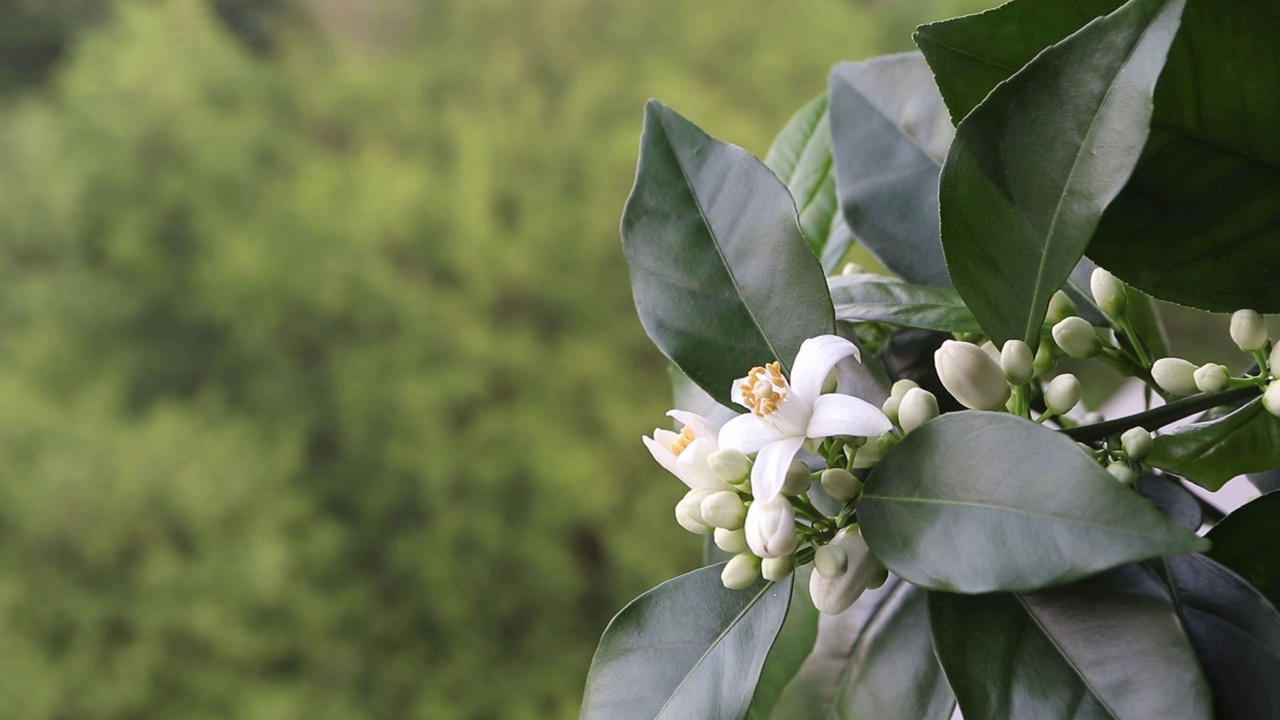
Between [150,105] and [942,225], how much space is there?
2.11 meters

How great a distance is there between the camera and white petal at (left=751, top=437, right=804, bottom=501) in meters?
0.24

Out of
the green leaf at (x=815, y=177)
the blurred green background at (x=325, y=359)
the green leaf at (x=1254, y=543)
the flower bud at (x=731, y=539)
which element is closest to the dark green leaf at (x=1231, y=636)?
the green leaf at (x=1254, y=543)

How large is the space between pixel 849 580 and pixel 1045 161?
0.11m

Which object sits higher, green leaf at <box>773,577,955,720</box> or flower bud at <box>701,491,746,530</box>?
flower bud at <box>701,491,746,530</box>

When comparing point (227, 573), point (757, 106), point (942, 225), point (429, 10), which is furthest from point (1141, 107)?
point (429, 10)

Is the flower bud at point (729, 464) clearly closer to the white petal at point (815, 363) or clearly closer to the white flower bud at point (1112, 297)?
the white petal at point (815, 363)

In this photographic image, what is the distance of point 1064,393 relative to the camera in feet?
0.88

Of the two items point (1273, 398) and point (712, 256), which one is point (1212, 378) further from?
point (712, 256)

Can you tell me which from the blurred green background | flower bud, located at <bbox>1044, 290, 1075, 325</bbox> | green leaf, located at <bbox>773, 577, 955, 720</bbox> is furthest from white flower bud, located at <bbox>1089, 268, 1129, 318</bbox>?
the blurred green background

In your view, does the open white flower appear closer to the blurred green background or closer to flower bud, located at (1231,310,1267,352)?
flower bud, located at (1231,310,1267,352)

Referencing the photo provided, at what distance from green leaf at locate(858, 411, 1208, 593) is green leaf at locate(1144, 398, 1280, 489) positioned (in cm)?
8

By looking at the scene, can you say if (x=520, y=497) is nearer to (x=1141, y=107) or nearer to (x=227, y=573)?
(x=227, y=573)

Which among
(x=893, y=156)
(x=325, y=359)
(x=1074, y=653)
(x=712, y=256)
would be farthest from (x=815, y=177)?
(x=325, y=359)

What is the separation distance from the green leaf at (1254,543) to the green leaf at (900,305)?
0.28 ft
